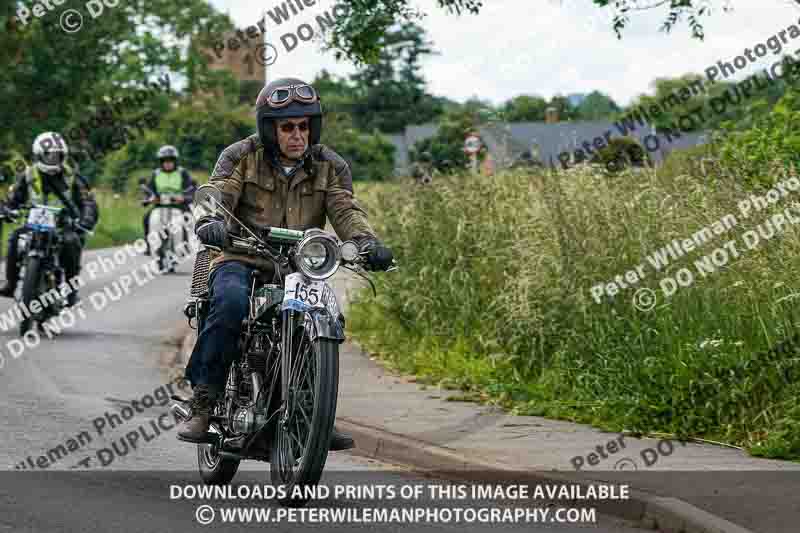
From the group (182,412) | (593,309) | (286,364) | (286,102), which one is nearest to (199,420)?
(182,412)

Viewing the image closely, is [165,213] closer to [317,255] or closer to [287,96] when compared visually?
[287,96]

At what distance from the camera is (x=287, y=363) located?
281 inches

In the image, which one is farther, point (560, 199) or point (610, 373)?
point (560, 199)

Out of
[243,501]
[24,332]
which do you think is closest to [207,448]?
[243,501]

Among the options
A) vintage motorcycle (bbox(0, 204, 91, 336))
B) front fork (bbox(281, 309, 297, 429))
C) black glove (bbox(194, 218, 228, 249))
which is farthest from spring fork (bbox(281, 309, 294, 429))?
vintage motorcycle (bbox(0, 204, 91, 336))

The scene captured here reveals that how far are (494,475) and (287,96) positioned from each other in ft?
8.15

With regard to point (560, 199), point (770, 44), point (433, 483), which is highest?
point (770, 44)

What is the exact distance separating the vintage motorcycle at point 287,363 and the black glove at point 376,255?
0.05 m

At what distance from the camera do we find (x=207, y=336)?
7.49m

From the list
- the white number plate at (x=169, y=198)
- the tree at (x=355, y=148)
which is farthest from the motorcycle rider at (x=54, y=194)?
the white number plate at (x=169, y=198)

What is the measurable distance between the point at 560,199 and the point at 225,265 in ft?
16.2

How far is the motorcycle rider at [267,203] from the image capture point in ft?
24.5

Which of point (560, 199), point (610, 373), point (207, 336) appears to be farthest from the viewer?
point (560, 199)

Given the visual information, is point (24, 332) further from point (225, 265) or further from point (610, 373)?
point (225, 265)
